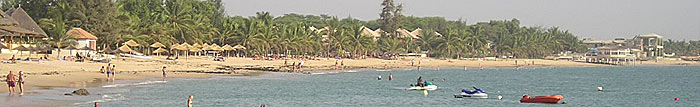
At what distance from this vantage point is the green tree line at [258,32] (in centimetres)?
6856

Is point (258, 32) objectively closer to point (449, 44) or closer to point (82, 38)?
point (82, 38)

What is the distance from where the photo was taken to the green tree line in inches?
2699

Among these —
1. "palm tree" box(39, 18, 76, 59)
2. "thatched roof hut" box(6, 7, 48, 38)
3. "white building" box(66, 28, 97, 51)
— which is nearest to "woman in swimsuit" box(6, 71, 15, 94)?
"thatched roof hut" box(6, 7, 48, 38)

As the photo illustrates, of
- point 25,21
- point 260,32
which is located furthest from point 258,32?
point 25,21

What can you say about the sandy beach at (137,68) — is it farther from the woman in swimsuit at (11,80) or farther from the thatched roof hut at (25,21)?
the thatched roof hut at (25,21)

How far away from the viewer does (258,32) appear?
88500 millimetres

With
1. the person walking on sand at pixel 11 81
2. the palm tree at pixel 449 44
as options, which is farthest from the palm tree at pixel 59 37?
the palm tree at pixel 449 44

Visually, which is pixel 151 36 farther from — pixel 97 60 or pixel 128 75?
pixel 128 75

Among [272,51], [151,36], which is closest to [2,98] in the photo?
[151,36]

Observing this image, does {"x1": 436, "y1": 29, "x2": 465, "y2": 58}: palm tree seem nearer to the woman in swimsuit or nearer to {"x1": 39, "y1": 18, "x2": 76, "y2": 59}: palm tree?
{"x1": 39, "y1": 18, "x2": 76, "y2": 59}: palm tree

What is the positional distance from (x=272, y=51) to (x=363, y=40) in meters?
16.0

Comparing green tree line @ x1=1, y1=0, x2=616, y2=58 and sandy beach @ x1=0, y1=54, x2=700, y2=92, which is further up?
green tree line @ x1=1, y1=0, x2=616, y2=58

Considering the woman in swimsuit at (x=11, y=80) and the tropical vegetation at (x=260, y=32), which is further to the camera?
the tropical vegetation at (x=260, y=32)

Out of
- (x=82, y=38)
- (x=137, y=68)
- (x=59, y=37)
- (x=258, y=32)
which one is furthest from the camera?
(x=258, y=32)
